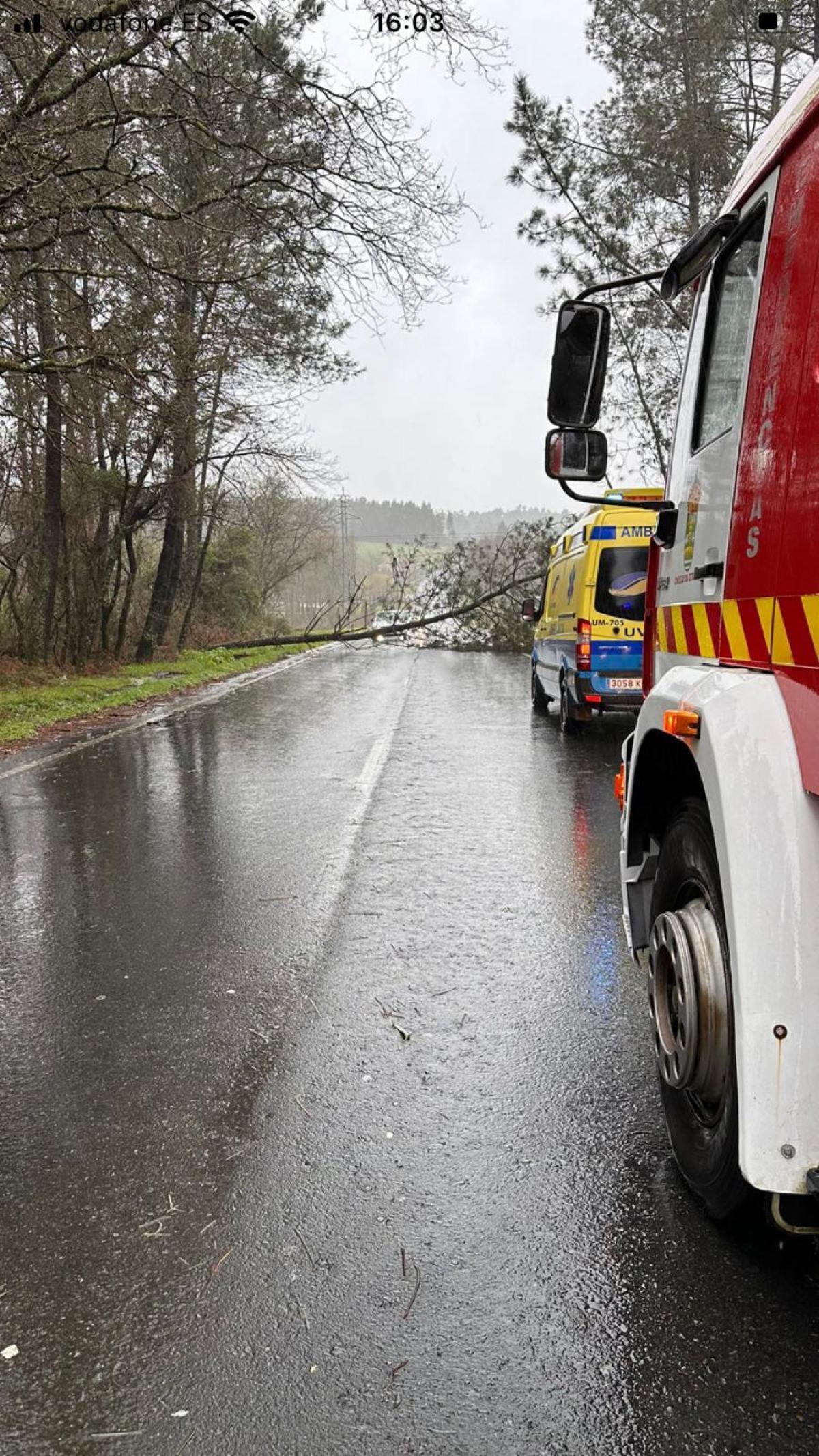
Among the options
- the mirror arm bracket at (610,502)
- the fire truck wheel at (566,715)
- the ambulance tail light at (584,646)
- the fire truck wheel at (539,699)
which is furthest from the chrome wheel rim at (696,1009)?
the fire truck wheel at (539,699)

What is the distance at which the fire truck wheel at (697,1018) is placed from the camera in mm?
2443

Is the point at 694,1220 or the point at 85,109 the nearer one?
the point at 694,1220

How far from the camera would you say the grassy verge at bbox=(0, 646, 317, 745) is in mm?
12719

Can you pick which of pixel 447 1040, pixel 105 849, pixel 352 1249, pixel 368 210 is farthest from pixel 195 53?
pixel 352 1249

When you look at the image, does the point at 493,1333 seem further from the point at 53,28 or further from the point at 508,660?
the point at 508,660

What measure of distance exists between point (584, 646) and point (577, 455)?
730cm

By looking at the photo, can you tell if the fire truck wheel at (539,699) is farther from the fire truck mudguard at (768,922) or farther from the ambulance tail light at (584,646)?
the fire truck mudguard at (768,922)

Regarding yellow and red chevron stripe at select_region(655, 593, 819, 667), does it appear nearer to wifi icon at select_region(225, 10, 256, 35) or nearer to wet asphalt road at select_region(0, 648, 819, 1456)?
wet asphalt road at select_region(0, 648, 819, 1456)

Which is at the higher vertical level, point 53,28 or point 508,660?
point 53,28

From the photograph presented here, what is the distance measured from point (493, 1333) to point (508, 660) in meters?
22.7

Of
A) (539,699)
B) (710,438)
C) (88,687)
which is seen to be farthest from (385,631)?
(710,438)

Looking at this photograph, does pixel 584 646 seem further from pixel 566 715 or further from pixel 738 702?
pixel 738 702

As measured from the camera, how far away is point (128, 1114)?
3.18 m

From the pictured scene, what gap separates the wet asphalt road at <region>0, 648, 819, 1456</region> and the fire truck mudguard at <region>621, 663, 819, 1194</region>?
523 mm
